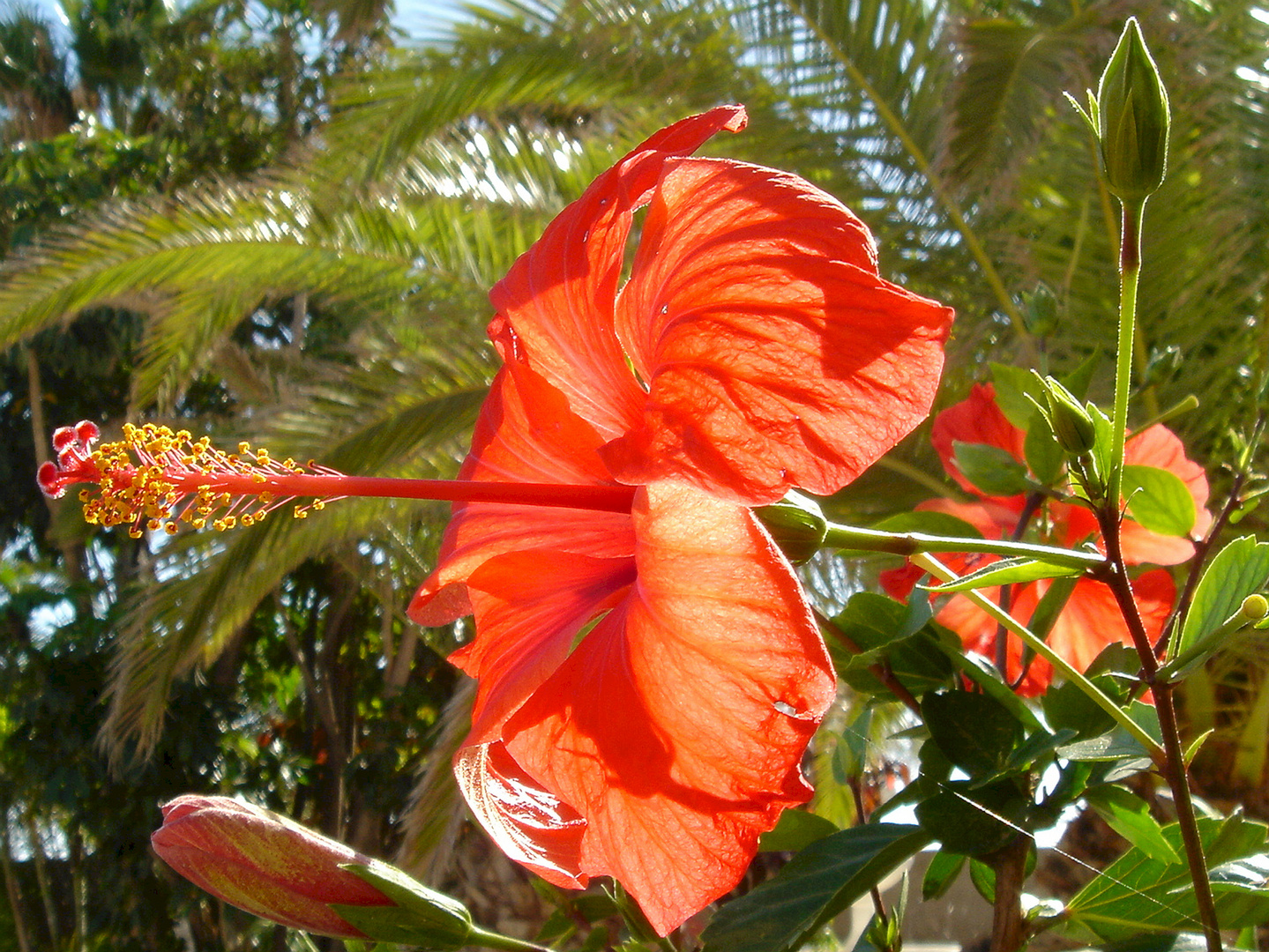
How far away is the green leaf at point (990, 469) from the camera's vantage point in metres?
0.63

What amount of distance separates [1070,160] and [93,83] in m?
7.86

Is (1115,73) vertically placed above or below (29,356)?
above

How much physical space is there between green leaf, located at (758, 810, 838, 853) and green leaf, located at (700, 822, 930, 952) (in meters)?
0.06

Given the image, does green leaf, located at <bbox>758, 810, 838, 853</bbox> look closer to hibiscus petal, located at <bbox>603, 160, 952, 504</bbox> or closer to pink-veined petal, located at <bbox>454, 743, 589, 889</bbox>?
pink-veined petal, located at <bbox>454, 743, 589, 889</bbox>

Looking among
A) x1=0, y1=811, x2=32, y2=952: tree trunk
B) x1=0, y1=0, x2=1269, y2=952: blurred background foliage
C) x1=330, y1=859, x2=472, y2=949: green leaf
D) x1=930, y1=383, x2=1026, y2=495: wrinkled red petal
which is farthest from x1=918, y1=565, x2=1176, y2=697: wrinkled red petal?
x1=0, y1=811, x2=32, y2=952: tree trunk

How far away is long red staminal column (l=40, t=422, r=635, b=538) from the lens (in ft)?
1.66

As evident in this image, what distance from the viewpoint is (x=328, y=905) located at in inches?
21.5

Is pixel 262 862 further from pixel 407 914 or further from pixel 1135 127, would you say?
pixel 1135 127

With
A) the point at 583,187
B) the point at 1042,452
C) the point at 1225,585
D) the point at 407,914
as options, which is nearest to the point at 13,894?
the point at 583,187

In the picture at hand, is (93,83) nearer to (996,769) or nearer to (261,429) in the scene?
(261,429)

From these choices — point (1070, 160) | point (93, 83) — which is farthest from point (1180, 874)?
point (93, 83)

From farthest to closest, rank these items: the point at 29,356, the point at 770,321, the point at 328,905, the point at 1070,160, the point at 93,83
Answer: the point at 93,83 → the point at 29,356 → the point at 1070,160 → the point at 328,905 → the point at 770,321

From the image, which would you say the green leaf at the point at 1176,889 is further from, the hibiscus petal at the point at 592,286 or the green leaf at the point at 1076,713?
the hibiscus petal at the point at 592,286

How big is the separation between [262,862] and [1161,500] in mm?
489
